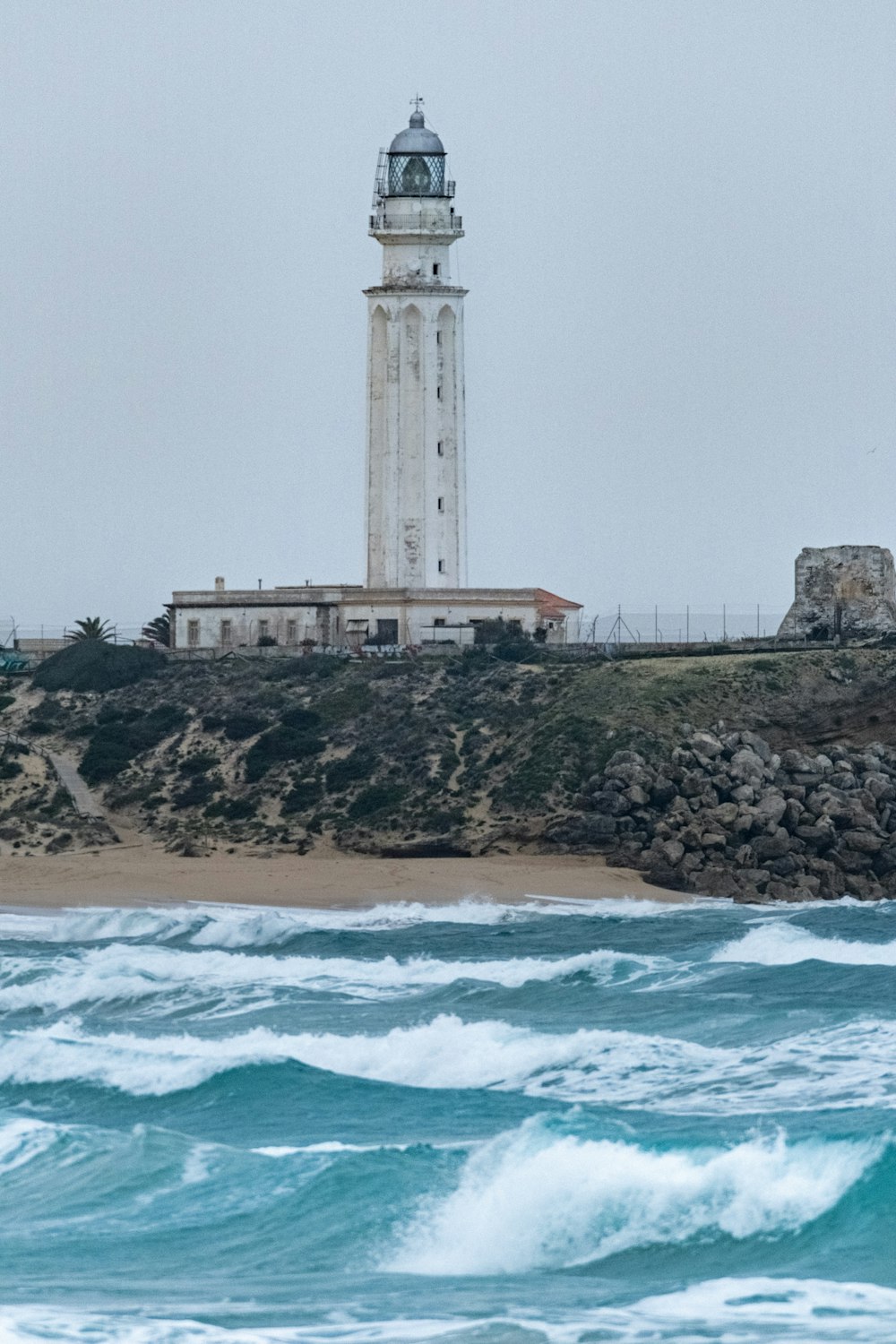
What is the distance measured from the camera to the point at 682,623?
65.6 meters

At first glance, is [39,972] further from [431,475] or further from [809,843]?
[431,475]

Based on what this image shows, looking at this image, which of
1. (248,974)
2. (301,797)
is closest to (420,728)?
(301,797)

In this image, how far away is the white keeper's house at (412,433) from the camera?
60.7 m

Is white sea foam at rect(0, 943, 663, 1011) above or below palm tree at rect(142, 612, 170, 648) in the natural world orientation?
below

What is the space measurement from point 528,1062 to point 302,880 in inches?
714

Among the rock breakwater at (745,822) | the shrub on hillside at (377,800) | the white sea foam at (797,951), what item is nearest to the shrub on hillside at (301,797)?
the shrub on hillside at (377,800)

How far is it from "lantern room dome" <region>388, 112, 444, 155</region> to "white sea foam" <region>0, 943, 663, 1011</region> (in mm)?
28431

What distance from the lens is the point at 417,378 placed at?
201 feet

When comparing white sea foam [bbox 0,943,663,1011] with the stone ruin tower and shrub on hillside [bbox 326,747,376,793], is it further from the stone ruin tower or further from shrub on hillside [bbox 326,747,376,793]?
the stone ruin tower

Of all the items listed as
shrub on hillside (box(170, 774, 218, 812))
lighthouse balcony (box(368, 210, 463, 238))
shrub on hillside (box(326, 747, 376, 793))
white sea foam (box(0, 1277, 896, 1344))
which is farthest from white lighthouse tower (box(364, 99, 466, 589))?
white sea foam (box(0, 1277, 896, 1344))

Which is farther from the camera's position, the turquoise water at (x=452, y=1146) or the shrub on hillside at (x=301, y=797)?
the shrub on hillside at (x=301, y=797)

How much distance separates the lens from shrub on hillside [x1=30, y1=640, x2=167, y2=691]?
5894 cm

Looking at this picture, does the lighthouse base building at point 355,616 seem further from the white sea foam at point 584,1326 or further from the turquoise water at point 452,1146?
the white sea foam at point 584,1326

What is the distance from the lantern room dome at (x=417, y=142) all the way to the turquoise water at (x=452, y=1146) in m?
28.8
